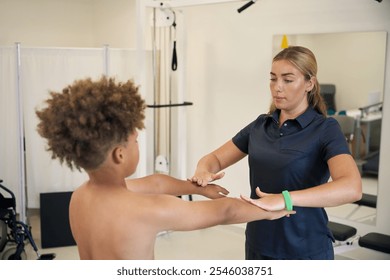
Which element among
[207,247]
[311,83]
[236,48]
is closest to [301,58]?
[311,83]

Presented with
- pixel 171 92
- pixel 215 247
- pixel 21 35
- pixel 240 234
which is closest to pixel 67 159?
pixel 215 247

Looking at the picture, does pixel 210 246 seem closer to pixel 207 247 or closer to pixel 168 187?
pixel 207 247

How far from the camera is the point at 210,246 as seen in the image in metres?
2.12

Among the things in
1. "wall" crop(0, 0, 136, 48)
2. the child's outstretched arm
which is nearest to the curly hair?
the child's outstretched arm

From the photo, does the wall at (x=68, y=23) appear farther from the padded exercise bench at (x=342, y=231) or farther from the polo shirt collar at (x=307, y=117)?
the polo shirt collar at (x=307, y=117)

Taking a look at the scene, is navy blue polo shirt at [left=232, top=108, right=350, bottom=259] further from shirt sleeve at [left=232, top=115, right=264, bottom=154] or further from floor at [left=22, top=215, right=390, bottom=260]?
floor at [left=22, top=215, right=390, bottom=260]

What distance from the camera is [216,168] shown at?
1.44 m

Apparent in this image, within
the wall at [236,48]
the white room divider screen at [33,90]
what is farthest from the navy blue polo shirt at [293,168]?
the white room divider screen at [33,90]

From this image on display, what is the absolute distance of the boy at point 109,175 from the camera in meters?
0.87

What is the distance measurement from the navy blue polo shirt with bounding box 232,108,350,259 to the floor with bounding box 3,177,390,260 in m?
0.50

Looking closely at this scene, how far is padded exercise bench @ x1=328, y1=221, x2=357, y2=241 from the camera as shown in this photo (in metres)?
2.44

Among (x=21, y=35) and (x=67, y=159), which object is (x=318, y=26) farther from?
(x=21, y=35)

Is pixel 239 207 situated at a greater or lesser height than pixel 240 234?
greater
